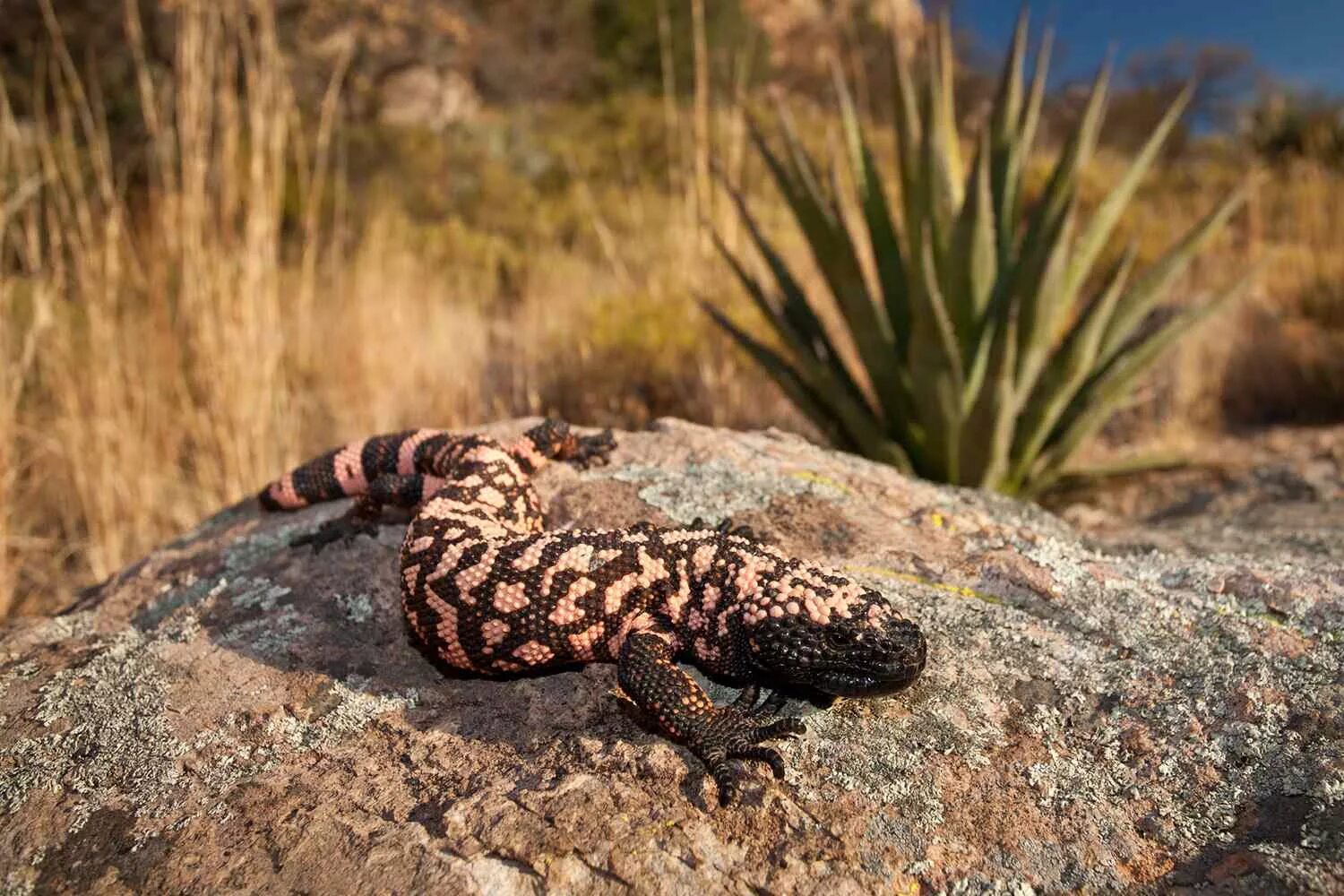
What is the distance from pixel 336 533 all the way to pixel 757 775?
164 centimetres

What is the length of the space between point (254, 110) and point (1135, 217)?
382 inches

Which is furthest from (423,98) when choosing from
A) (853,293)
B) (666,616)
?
(666,616)

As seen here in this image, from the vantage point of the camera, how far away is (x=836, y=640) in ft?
6.38

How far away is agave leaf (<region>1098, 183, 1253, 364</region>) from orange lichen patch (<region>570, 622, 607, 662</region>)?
8.61ft

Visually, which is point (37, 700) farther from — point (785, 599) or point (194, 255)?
point (194, 255)

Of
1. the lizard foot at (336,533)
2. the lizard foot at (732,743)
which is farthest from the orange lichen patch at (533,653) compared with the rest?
the lizard foot at (336,533)

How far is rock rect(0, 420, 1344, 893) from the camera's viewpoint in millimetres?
1589

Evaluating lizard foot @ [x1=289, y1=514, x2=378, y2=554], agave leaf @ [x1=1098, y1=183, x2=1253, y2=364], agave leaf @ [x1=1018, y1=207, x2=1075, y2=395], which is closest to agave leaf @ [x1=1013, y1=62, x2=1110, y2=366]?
agave leaf @ [x1=1018, y1=207, x2=1075, y2=395]

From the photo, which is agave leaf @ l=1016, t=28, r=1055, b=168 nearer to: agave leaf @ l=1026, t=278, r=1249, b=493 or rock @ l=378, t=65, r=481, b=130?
agave leaf @ l=1026, t=278, r=1249, b=493

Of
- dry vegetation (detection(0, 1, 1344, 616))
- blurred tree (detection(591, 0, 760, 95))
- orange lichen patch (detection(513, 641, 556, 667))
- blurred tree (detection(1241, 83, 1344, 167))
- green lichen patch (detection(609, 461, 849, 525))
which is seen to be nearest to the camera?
orange lichen patch (detection(513, 641, 556, 667))

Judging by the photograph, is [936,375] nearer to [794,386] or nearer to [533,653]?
[794,386]

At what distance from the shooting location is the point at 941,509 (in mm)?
2773

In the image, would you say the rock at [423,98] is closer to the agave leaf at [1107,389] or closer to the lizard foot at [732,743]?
the agave leaf at [1107,389]

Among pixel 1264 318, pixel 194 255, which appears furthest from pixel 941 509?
pixel 1264 318
